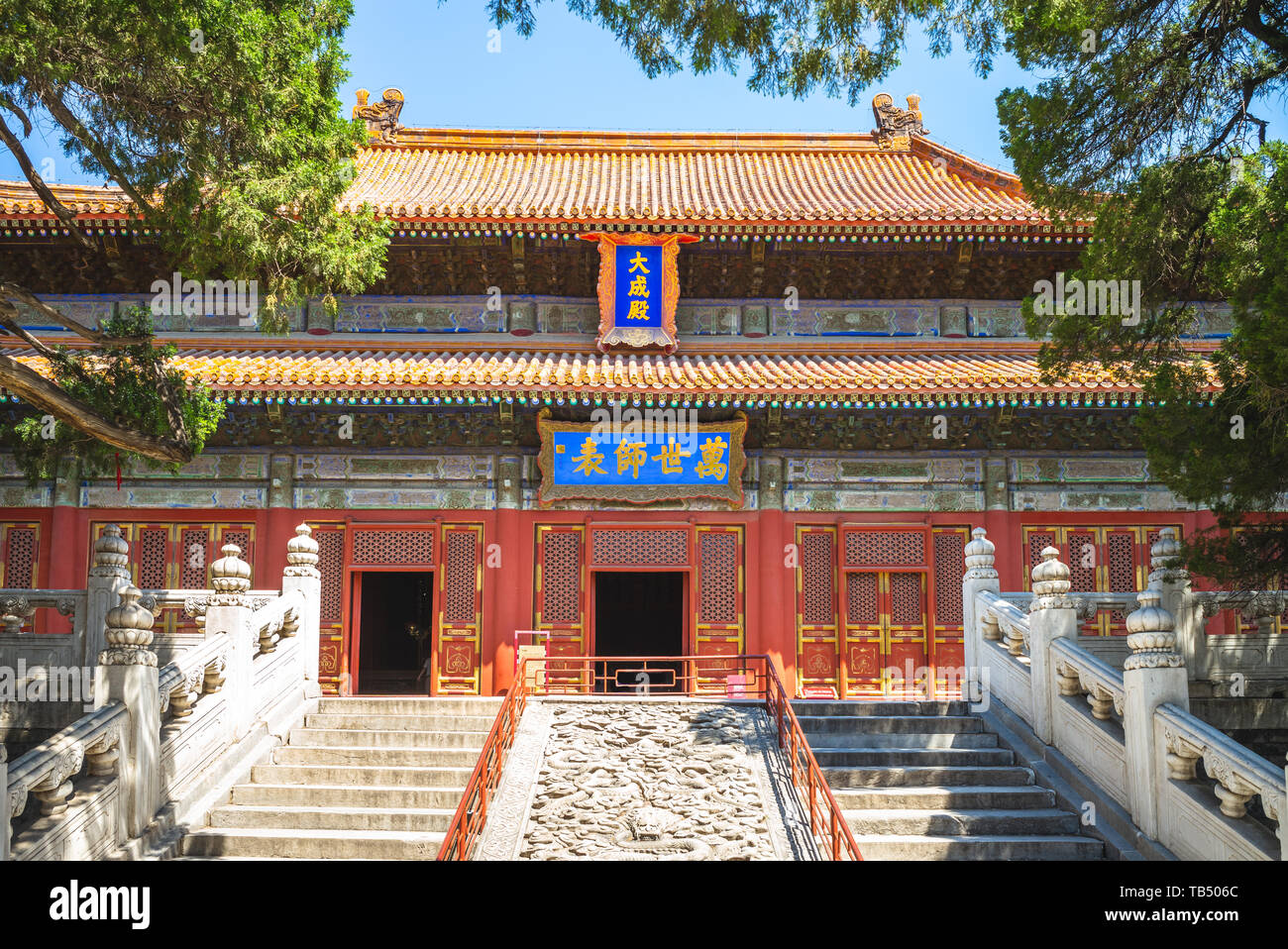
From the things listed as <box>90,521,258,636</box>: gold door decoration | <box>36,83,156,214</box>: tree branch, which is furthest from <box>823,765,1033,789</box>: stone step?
<box>90,521,258,636</box>: gold door decoration

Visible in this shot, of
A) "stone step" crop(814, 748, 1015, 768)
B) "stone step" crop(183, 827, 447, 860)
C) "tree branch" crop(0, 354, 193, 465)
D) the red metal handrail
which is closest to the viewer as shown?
Result: "tree branch" crop(0, 354, 193, 465)

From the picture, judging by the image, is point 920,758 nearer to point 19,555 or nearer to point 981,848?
point 981,848

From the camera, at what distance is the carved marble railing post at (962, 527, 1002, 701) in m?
10.6

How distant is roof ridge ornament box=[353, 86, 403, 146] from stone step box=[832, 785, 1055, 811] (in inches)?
530

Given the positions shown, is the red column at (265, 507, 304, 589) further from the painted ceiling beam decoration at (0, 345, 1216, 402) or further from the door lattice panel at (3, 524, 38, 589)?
the door lattice panel at (3, 524, 38, 589)

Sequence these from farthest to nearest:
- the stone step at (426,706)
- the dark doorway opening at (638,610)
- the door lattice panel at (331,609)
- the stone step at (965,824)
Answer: the dark doorway opening at (638,610)
the door lattice panel at (331,609)
the stone step at (426,706)
the stone step at (965,824)

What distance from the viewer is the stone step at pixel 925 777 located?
28.7 feet

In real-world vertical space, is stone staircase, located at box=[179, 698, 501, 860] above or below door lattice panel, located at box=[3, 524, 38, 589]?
below

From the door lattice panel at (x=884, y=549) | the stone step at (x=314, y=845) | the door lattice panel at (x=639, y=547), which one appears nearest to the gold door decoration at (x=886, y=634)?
the door lattice panel at (x=884, y=549)

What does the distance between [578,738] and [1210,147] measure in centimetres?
658

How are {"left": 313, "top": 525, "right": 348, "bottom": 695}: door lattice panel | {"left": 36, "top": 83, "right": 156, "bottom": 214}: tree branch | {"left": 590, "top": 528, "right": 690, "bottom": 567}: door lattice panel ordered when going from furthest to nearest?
{"left": 590, "top": 528, "right": 690, "bottom": 567}: door lattice panel < {"left": 313, "top": 525, "right": 348, "bottom": 695}: door lattice panel < {"left": 36, "top": 83, "right": 156, "bottom": 214}: tree branch

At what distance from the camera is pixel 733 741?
9.30m

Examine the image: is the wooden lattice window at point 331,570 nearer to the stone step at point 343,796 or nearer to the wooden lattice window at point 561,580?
the wooden lattice window at point 561,580

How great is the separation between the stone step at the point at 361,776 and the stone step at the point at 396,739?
48 centimetres
